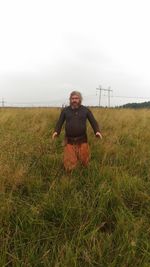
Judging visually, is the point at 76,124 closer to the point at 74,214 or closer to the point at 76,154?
the point at 76,154

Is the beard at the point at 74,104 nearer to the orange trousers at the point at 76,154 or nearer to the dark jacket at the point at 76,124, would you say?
the dark jacket at the point at 76,124

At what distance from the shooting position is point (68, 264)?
106 inches

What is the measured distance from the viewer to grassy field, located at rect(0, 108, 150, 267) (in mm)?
2822

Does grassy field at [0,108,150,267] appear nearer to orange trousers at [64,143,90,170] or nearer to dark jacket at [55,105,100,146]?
orange trousers at [64,143,90,170]

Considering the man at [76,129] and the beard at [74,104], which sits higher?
the beard at [74,104]

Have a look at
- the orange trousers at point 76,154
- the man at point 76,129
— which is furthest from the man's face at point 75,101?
the orange trousers at point 76,154

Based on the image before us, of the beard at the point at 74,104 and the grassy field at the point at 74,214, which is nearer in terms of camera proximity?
the grassy field at the point at 74,214

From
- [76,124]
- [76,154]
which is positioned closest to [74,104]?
[76,124]

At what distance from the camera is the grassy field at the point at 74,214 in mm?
2822

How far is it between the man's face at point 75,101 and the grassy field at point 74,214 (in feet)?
3.41

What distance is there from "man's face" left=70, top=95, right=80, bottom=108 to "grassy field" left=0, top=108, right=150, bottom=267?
1040 millimetres

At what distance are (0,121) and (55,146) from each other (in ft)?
14.9

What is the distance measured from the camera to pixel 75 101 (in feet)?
17.7

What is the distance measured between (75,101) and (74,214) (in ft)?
8.10
